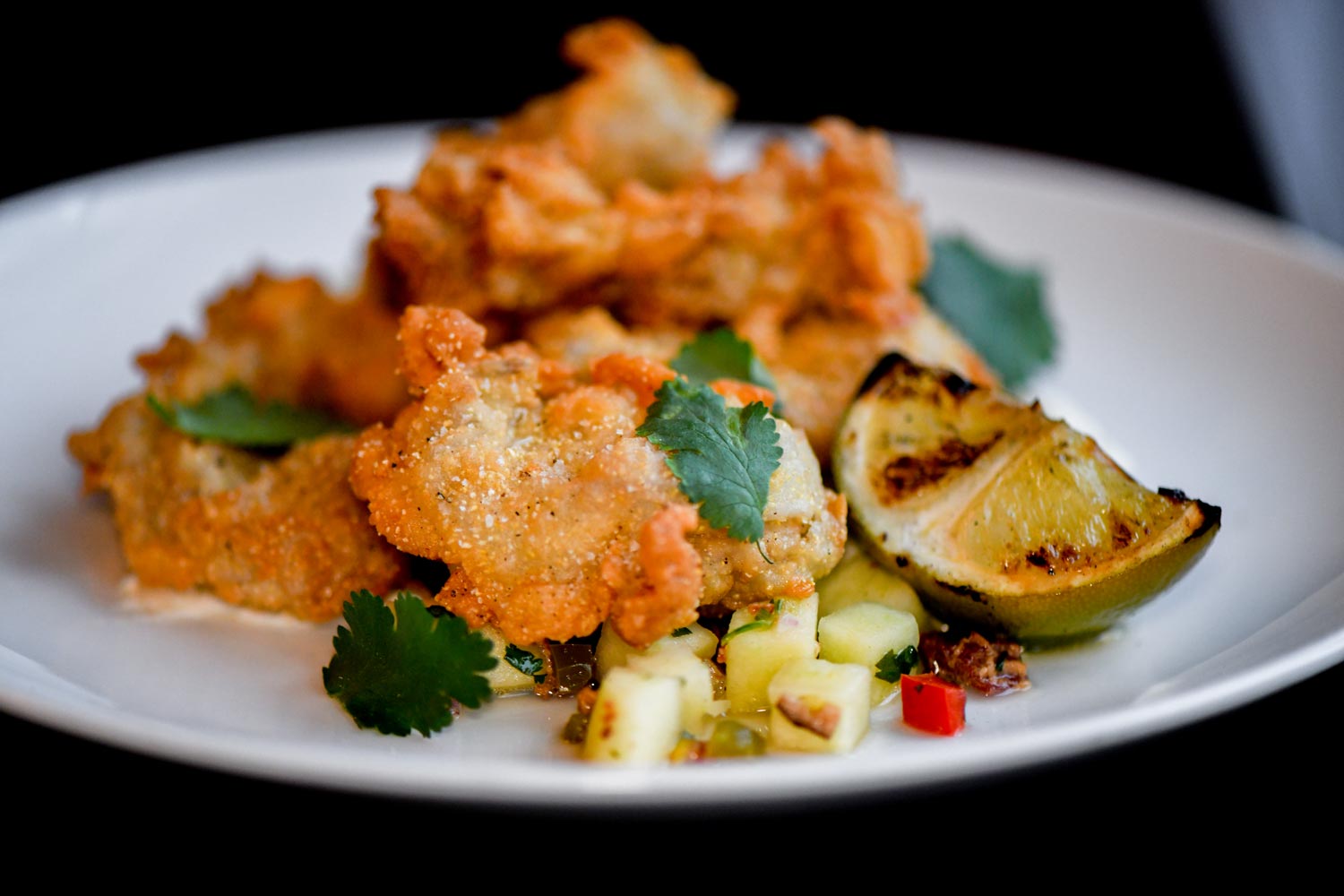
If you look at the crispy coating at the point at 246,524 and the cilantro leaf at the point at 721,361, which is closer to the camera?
the crispy coating at the point at 246,524

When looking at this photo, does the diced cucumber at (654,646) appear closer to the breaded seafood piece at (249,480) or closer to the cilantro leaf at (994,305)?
the breaded seafood piece at (249,480)

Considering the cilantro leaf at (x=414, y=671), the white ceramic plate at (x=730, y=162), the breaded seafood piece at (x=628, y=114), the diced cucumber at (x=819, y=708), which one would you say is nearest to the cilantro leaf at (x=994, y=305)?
the white ceramic plate at (x=730, y=162)

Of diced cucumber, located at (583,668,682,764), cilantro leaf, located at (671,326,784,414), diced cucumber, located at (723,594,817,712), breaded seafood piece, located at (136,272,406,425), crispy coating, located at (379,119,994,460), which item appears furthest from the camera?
breaded seafood piece, located at (136,272,406,425)

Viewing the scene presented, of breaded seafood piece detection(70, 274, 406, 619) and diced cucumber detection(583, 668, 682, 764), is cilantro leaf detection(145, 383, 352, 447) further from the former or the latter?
diced cucumber detection(583, 668, 682, 764)

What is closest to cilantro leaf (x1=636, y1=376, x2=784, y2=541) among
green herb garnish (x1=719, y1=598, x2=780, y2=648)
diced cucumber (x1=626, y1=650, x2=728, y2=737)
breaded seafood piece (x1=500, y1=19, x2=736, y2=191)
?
green herb garnish (x1=719, y1=598, x2=780, y2=648)

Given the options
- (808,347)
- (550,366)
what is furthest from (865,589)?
(808,347)

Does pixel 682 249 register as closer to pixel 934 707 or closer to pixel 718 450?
pixel 718 450
